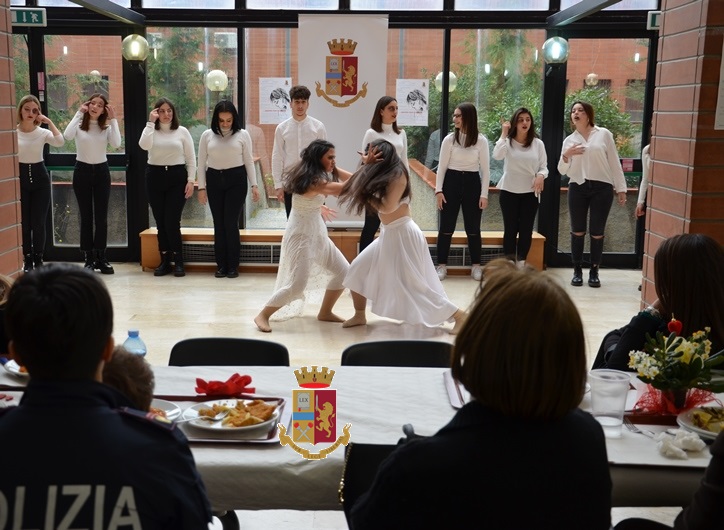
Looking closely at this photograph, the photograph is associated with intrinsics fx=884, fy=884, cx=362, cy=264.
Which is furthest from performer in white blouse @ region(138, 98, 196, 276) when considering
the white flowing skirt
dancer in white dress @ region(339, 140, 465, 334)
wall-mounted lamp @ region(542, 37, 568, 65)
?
wall-mounted lamp @ region(542, 37, 568, 65)

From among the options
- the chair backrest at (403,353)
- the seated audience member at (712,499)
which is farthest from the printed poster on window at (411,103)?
the seated audience member at (712,499)

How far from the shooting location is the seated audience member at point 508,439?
1.53m

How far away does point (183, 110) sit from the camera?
9.48m

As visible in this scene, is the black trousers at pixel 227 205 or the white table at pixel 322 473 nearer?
the white table at pixel 322 473

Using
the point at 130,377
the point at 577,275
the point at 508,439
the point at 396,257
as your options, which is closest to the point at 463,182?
the point at 577,275

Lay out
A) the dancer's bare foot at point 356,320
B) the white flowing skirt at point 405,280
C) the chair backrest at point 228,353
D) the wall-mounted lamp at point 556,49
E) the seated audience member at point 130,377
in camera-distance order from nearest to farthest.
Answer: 1. the seated audience member at point 130,377
2. the chair backrest at point 228,353
3. the white flowing skirt at point 405,280
4. the dancer's bare foot at point 356,320
5. the wall-mounted lamp at point 556,49

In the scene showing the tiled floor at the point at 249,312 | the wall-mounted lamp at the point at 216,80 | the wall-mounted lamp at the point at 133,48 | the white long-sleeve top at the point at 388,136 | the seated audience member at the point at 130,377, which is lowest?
the tiled floor at the point at 249,312

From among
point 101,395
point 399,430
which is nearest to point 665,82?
point 399,430

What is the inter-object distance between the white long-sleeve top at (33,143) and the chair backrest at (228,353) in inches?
227

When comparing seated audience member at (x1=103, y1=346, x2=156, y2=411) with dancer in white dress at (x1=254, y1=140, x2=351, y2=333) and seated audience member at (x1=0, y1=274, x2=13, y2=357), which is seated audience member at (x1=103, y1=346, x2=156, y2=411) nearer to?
seated audience member at (x1=0, y1=274, x2=13, y2=357)

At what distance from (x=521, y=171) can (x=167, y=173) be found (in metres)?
3.52

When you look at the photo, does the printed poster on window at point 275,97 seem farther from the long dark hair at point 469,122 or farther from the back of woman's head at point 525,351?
the back of woman's head at point 525,351

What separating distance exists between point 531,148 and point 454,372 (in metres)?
7.42

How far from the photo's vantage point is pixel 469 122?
8.63 meters
